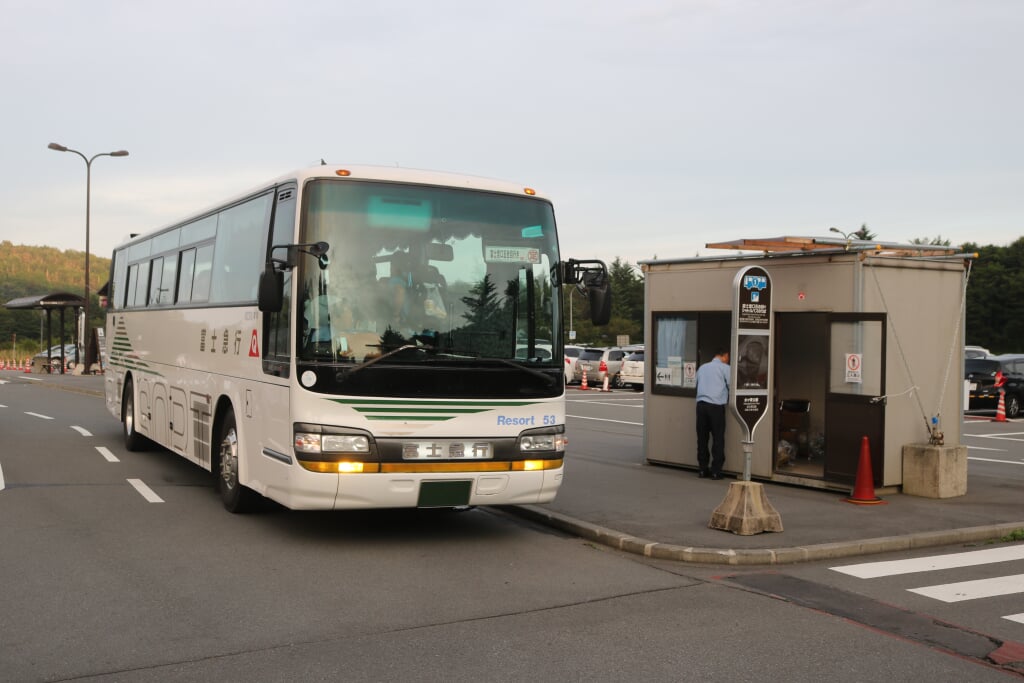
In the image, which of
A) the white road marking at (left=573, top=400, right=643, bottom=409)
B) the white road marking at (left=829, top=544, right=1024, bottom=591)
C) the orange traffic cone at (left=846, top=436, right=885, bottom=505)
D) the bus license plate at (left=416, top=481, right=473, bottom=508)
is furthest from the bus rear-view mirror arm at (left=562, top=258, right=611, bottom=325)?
the white road marking at (left=573, top=400, right=643, bottom=409)

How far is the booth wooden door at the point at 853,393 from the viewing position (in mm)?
11852

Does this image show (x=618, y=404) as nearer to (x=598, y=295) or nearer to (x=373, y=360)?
(x=598, y=295)

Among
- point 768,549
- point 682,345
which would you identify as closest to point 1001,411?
point 682,345

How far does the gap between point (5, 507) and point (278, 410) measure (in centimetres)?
381

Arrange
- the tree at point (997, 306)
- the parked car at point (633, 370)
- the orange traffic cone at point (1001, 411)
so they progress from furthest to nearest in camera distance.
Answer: the tree at point (997, 306) → the parked car at point (633, 370) → the orange traffic cone at point (1001, 411)

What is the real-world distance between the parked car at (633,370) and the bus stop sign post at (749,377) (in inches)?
1108

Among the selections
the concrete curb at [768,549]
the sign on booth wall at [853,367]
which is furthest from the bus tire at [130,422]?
the sign on booth wall at [853,367]

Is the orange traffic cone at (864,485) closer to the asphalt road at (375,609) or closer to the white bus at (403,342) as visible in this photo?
the asphalt road at (375,609)

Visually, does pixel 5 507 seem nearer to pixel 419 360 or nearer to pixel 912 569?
pixel 419 360

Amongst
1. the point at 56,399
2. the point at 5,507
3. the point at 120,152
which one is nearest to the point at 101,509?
the point at 5,507

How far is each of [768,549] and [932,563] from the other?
4.64 feet

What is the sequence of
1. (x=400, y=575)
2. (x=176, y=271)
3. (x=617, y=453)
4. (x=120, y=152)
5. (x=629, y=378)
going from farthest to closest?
1. (x=120, y=152)
2. (x=629, y=378)
3. (x=617, y=453)
4. (x=176, y=271)
5. (x=400, y=575)

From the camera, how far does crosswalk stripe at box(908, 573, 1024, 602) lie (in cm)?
759

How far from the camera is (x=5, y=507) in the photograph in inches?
417
